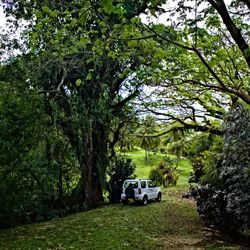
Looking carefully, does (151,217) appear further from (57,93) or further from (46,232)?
(57,93)

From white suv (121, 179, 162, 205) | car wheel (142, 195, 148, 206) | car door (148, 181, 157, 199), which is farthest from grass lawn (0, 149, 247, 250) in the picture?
car door (148, 181, 157, 199)

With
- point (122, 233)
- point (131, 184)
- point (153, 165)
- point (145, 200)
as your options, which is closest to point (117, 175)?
point (131, 184)

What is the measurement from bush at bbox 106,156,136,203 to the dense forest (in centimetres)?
6

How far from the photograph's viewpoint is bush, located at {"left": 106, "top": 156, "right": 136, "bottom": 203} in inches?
875

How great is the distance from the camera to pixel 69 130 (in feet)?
61.4

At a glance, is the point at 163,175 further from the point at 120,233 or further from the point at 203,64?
the point at 203,64

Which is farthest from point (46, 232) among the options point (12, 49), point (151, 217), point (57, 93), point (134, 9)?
point (134, 9)

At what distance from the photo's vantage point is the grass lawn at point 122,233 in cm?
1096

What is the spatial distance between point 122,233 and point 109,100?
8.61m

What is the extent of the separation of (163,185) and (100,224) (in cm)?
1875

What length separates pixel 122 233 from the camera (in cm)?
1251

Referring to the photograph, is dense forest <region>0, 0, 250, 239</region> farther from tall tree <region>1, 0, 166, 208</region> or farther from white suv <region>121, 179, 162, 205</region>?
white suv <region>121, 179, 162, 205</region>

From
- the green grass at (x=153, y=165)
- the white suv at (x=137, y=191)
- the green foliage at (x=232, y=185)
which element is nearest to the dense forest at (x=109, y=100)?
the green foliage at (x=232, y=185)

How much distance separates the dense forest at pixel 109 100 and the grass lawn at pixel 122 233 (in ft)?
3.13
